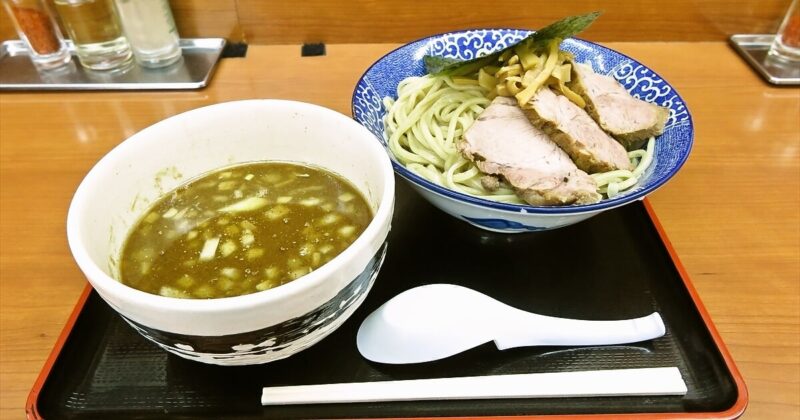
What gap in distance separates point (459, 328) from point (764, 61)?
1.74 m

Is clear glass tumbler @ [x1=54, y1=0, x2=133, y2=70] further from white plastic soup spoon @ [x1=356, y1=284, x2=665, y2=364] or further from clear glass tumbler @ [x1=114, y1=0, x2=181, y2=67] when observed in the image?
white plastic soup spoon @ [x1=356, y1=284, x2=665, y2=364]

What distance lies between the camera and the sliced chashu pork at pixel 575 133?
120cm

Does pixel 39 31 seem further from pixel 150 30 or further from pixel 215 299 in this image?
pixel 215 299

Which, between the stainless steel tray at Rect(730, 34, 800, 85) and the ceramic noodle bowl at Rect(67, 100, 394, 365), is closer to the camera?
the ceramic noodle bowl at Rect(67, 100, 394, 365)

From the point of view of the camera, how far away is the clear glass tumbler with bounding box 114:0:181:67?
5.79 feet

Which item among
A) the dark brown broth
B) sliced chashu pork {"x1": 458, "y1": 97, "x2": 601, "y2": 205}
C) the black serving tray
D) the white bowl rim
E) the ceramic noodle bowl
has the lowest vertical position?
the black serving tray

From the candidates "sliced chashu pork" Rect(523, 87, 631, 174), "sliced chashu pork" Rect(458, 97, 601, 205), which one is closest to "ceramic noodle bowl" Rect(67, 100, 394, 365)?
"sliced chashu pork" Rect(458, 97, 601, 205)

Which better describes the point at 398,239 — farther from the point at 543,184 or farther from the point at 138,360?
the point at 138,360

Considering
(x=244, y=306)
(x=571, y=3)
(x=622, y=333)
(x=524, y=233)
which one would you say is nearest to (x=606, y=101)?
(x=524, y=233)

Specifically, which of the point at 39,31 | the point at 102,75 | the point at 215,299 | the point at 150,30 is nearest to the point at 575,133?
the point at 215,299

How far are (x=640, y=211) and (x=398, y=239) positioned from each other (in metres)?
0.55

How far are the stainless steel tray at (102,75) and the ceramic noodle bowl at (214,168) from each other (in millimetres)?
886

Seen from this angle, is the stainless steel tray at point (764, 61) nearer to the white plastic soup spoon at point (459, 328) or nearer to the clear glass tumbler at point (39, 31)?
the white plastic soup spoon at point (459, 328)

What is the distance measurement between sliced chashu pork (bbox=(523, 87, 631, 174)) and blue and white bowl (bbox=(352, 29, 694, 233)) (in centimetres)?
9
